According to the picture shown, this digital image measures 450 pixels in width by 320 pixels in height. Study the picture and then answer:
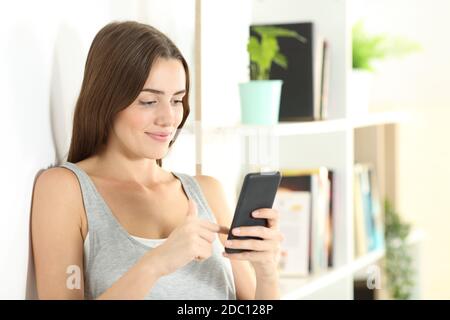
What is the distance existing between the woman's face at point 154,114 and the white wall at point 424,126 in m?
1.08

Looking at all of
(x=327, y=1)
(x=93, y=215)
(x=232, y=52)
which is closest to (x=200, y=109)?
(x=232, y=52)

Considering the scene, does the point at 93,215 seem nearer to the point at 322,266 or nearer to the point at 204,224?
the point at 204,224

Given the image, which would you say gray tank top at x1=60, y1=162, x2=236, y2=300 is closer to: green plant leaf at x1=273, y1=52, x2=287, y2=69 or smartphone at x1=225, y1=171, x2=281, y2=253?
smartphone at x1=225, y1=171, x2=281, y2=253

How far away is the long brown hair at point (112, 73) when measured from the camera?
2.52 feet

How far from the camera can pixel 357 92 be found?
1.46m

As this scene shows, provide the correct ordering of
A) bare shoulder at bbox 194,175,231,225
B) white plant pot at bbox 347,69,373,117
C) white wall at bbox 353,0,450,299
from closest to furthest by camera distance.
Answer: bare shoulder at bbox 194,175,231,225 → white plant pot at bbox 347,69,373,117 → white wall at bbox 353,0,450,299

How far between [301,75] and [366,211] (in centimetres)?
40

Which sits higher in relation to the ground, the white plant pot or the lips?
the white plant pot

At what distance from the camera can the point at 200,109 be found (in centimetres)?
99

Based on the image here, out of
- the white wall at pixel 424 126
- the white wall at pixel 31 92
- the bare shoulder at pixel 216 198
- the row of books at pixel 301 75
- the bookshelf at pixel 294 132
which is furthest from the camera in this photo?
the white wall at pixel 424 126

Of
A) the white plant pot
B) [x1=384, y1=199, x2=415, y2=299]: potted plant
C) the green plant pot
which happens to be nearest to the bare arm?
the green plant pot

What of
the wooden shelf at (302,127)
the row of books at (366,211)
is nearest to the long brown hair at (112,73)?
the wooden shelf at (302,127)

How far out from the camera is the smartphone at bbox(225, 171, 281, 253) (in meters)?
0.78

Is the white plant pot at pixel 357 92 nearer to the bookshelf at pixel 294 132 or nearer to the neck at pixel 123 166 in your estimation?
the bookshelf at pixel 294 132
